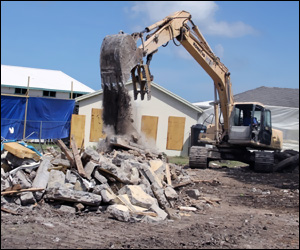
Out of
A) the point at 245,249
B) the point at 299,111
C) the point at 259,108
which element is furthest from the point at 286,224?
the point at 299,111

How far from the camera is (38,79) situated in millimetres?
29797

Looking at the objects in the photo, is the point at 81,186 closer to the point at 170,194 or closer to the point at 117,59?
the point at 170,194

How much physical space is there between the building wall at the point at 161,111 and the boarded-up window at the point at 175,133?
0.18 m

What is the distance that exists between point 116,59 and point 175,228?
5401 mm

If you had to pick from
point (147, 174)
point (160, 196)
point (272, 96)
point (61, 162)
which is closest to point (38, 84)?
point (272, 96)

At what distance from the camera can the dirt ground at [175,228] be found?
670 centimetres

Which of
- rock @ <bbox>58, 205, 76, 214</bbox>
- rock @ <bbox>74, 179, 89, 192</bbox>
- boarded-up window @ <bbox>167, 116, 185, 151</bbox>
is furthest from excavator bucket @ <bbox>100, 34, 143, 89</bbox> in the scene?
boarded-up window @ <bbox>167, 116, 185, 151</bbox>

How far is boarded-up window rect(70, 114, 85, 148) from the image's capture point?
80.9 ft

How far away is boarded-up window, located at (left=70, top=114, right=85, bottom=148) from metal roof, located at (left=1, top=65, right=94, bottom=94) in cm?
397

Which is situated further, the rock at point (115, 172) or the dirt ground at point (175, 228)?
the rock at point (115, 172)

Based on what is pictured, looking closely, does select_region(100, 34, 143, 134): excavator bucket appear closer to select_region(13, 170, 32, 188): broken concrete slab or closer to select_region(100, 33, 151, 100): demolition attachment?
select_region(100, 33, 151, 100): demolition attachment

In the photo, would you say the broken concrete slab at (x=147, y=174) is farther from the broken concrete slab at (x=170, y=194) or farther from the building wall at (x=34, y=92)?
the building wall at (x=34, y=92)

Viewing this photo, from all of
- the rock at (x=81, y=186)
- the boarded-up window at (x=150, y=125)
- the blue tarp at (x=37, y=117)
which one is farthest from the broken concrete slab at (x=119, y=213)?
the boarded-up window at (x=150, y=125)

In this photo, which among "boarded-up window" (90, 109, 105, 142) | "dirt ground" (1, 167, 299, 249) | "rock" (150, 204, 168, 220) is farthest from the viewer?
"boarded-up window" (90, 109, 105, 142)
